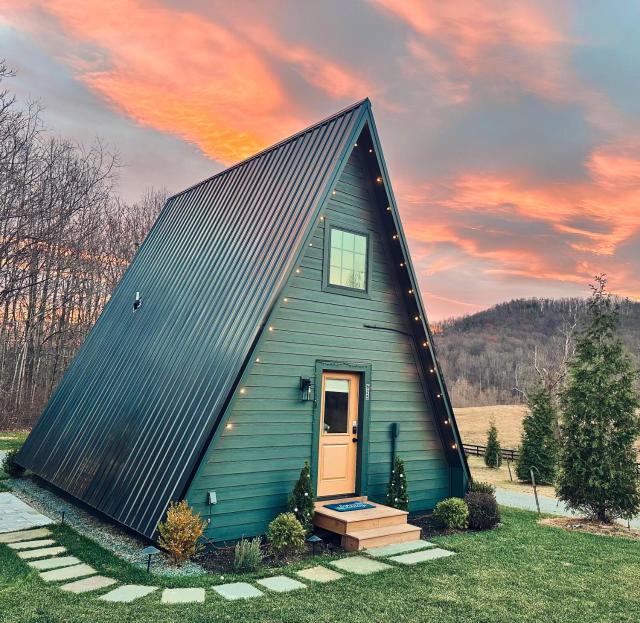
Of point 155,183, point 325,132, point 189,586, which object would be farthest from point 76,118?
point 189,586

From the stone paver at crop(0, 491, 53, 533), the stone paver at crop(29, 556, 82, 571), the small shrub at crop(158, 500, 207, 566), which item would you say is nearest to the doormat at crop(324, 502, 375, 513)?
the small shrub at crop(158, 500, 207, 566)

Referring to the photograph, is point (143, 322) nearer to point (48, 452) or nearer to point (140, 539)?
point (48, 452)

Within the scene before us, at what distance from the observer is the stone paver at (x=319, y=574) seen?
5297mm

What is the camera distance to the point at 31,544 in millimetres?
6121

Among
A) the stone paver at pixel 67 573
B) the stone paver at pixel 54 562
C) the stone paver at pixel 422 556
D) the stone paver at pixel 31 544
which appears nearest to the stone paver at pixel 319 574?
the stone paver at pixel 422 556

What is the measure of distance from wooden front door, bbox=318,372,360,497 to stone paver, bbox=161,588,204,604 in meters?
2.92

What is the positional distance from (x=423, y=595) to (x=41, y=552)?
14.7 feet

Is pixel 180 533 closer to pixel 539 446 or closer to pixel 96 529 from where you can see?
pixel 96 529

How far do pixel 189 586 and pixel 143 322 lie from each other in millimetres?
5300

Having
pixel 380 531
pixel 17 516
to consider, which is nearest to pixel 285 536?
pixel 380 531

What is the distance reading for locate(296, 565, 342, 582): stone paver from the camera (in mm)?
5297

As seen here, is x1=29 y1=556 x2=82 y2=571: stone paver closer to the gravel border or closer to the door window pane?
the gravel border

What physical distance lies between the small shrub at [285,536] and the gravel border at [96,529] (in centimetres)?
96

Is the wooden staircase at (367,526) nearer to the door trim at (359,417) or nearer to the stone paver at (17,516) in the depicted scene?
the door trim at (359,417)
